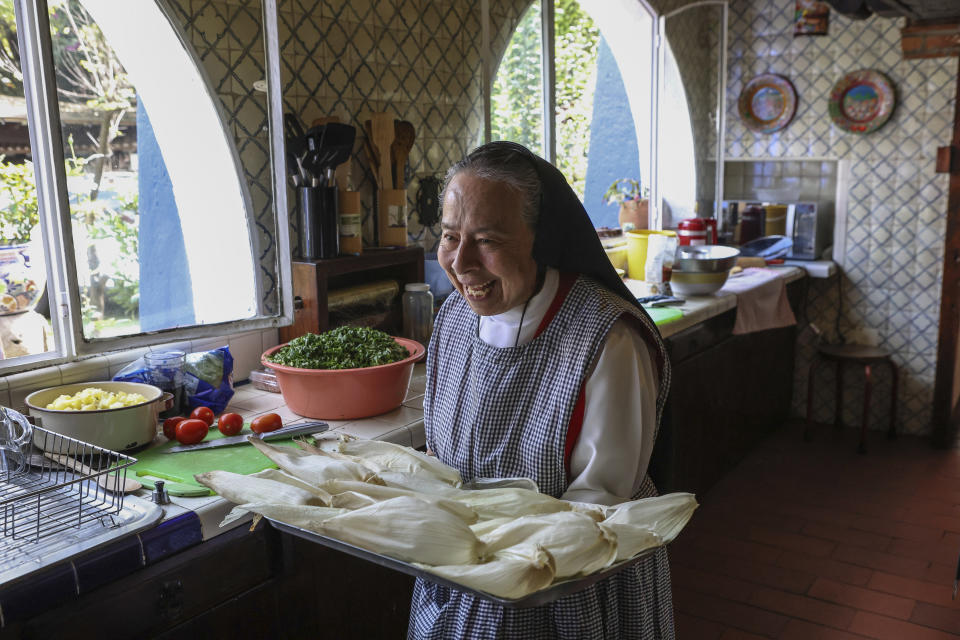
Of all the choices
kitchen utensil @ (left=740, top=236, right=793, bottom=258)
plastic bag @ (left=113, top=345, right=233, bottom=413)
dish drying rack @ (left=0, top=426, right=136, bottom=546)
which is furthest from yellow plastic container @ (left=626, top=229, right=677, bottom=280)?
dish drying rack @ (left=0, top=426, right=136, bottom=546)

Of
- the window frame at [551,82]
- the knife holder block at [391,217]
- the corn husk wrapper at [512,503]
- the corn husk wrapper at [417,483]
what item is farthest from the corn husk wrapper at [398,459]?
the window frame at [551,82]

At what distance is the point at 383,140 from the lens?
3.02 m

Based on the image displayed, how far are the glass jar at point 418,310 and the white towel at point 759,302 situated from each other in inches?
72.7

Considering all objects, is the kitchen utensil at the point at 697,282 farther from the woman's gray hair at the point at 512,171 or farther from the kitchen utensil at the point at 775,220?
the woman's gray hair at the point at 512,171

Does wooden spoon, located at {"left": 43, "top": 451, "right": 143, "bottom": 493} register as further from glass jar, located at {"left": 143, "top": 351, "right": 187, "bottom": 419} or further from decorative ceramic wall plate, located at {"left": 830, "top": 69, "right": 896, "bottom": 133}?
decorative ceramic wall plate, located at {"left": 830, "top": 69, "right": 896, "bottom": 133}

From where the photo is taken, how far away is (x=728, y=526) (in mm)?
3871

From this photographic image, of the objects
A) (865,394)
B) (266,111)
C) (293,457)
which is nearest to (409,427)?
(293,457)

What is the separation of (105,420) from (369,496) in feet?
2.49

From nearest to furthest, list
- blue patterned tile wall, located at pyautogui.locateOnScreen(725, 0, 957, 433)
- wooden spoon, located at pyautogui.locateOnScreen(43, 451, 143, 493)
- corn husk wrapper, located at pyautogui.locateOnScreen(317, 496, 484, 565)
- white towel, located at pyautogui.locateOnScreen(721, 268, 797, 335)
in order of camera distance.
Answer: corn husk wrapper, located at pyautogui.locateOnScreen(317, 496, 484, 565) < wooden spoon, located at pyautogui.locateOnScreen(43, 451, 143, 493) < white towel, located at pyautogui.locateOnScreen(721, 268, 797, 335) < blue patterned tile wall, located at pyautogui.locateOnScreen(725, 0, 957, 433)

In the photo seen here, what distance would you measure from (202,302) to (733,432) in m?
3.04

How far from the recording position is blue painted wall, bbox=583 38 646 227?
5.04 m

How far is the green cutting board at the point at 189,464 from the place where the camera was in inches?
68.3

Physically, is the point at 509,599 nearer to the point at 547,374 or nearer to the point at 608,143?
the point at 547,374

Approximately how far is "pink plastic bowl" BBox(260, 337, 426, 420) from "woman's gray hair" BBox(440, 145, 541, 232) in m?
0.81
